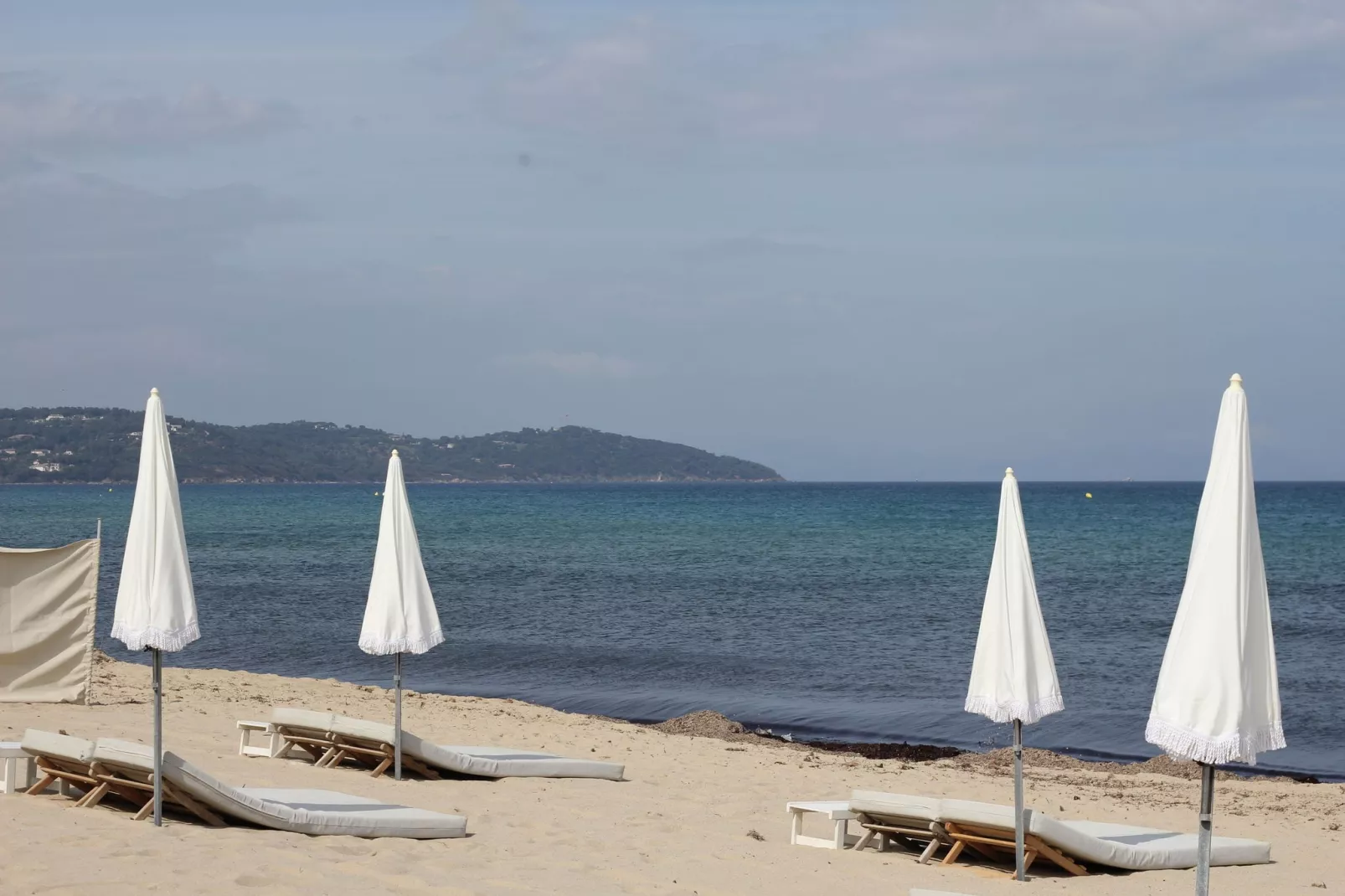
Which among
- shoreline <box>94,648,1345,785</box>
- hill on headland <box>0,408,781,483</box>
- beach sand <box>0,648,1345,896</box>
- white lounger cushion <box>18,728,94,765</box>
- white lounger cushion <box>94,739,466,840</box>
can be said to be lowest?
shoreline <box>94,648,1345,785</box>

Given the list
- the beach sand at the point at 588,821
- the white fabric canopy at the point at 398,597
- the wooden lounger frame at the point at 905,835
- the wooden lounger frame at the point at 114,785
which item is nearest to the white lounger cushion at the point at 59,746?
the wooden lounger frame at the point at 114,785

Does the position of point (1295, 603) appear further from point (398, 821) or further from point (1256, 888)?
point (398, 821)

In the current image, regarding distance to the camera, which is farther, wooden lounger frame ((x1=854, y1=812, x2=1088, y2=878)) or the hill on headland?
the hill on headland

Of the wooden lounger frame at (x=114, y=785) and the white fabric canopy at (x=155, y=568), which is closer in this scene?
the white fabric canopy at (x=155, y=568)

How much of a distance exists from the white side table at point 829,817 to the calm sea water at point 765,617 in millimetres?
7642

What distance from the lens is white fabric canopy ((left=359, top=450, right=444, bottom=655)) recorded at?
440 inches

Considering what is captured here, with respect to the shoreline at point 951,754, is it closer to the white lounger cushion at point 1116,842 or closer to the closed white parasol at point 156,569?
the white lounger cushion at point 1116,842

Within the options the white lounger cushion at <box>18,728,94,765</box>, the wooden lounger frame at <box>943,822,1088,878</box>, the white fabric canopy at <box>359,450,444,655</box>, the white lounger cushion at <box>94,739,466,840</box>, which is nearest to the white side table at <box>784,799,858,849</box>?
the wooden lounger frame at <box>943,822,1088,878</box>

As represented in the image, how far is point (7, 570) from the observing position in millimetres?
13812

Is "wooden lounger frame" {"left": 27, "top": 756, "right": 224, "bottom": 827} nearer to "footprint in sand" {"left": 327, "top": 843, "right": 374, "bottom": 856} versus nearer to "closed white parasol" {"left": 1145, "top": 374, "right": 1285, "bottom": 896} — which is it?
"footprint in sand" {"left": 327, "top": 843, "right": 374, "bottom": 856}

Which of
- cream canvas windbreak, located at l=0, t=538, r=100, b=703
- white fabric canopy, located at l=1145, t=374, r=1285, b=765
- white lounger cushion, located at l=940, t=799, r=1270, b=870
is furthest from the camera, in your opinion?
cream canvas windbreak, located at l=0, t=538, r=100, b=703

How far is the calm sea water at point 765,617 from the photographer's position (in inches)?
780

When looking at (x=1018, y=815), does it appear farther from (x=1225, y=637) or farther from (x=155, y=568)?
(x=155, y=568)

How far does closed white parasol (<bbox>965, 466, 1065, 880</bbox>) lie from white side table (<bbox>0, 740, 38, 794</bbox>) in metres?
6.95
